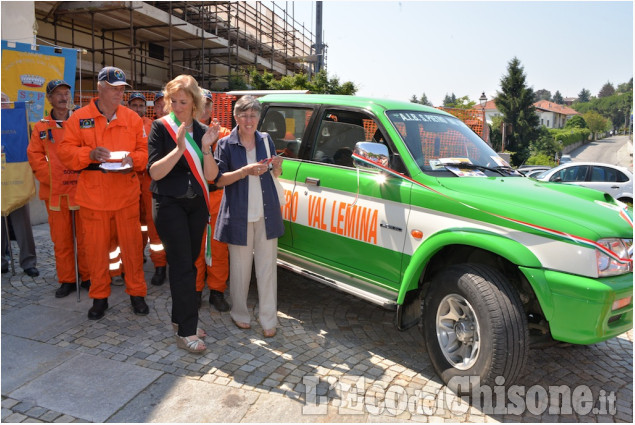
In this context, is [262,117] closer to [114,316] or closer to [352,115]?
[352,115]

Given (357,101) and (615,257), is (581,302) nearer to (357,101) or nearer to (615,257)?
(615,257)

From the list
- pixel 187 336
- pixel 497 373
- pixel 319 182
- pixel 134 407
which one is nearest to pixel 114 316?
pixel 187 336

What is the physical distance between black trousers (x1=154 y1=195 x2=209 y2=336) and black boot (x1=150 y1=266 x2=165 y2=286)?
163cm

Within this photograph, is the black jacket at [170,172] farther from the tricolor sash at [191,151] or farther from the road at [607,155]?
the road at [607,155]

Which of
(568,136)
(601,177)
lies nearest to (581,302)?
(601,177)

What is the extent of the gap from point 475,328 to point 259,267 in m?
1.86

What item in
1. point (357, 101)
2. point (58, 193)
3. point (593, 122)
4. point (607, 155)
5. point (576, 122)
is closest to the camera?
point (357, 101)

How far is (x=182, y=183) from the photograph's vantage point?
372cm

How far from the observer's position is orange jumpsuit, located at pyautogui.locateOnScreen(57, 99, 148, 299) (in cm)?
425

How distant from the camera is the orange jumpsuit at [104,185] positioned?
4250 mm

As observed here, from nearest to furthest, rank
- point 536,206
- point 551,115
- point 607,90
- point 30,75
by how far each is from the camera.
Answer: point 536,206 → point 30,75 → point 551,115 → point 607,90

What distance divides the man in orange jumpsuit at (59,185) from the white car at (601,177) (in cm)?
1042

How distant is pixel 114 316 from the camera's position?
455 centimetres

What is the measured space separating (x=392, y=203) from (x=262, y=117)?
200 cm
